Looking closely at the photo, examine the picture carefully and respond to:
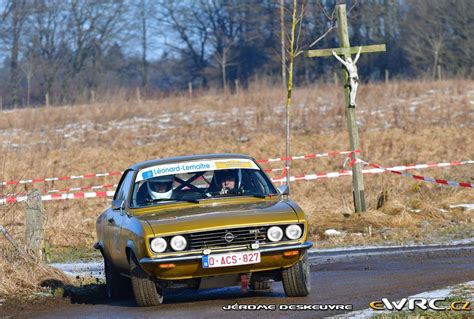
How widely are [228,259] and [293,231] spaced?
29.6 inches

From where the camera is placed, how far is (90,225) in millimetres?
20250

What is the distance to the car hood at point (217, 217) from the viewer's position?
993cm

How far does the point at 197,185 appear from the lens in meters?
11.3

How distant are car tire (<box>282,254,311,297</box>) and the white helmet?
5.62ft

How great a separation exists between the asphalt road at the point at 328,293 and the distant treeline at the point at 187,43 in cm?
5518

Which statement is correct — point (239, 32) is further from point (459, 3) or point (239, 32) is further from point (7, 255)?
point (7, 255)

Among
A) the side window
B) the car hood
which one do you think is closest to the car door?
the side window

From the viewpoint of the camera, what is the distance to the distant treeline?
236 feet

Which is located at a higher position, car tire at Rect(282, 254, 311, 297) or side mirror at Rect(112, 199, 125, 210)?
side mirror at Rect(112, 199, 125, 210)

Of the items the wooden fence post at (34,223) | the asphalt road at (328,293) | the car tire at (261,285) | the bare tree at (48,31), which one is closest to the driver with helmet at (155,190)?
the asphalt road at (328,293)

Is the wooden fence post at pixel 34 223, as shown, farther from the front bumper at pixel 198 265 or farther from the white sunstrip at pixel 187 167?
the front bumper at pixel 198 265

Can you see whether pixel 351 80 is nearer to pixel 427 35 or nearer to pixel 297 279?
pixel 297 279

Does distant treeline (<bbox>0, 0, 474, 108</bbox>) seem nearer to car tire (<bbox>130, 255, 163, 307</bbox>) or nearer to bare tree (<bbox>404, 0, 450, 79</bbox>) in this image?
bare tree (<bbox>404, 0, 450, 79</bbox>)

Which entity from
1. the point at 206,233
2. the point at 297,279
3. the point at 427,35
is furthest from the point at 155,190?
the point at 427,35
